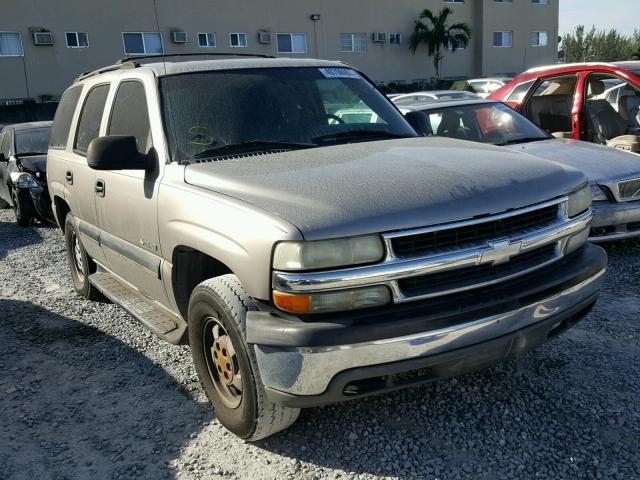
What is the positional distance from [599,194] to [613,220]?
0.27 metres

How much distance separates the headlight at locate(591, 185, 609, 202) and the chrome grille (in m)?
0.13

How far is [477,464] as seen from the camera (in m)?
2.77

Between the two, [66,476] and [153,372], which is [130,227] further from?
[66,476]

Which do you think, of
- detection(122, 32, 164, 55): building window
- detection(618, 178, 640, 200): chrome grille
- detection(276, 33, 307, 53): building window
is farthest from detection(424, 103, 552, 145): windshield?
detection(276, 33, 307, 53): building window

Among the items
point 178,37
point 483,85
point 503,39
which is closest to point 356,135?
point 483,85

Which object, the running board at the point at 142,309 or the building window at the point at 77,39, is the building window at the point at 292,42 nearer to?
the building window at the point at 77,39

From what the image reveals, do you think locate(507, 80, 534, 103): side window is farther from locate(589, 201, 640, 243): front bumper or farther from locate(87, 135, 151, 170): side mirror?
locate(87, 135, 151, 170): side mirror

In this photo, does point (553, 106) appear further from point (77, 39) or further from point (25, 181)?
point (77, 39)

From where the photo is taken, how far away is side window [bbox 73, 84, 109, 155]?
446cm

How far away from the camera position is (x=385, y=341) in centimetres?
244

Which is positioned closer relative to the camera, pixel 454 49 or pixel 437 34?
A: pixel 437 34

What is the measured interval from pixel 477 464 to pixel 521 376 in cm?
91

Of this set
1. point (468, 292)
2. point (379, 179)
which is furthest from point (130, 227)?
point (468, 292)

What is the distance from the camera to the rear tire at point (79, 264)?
5.17m
